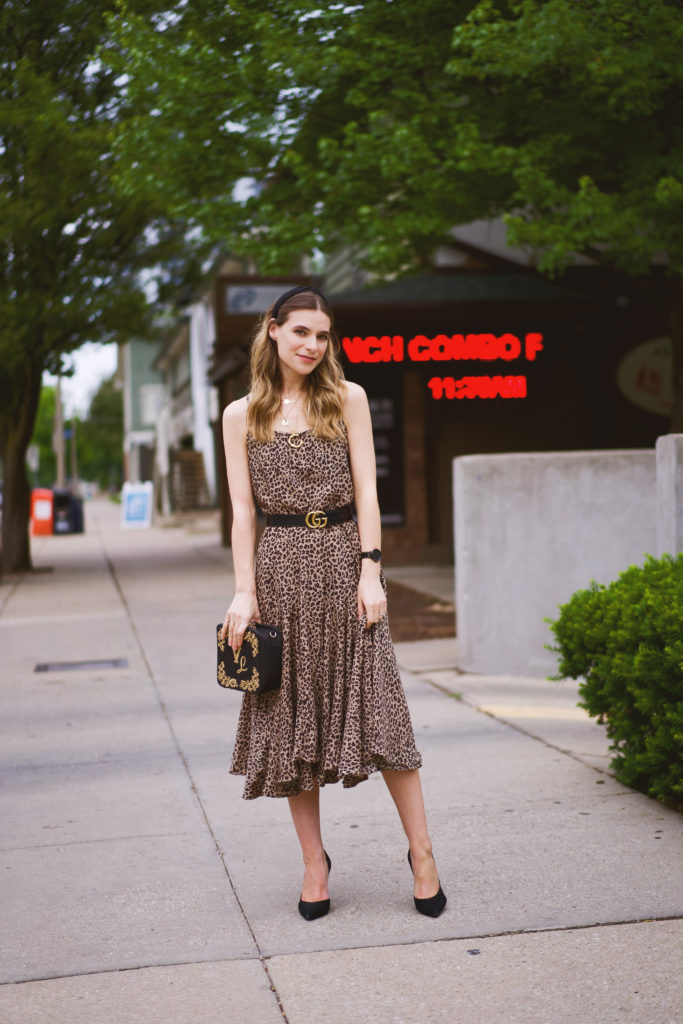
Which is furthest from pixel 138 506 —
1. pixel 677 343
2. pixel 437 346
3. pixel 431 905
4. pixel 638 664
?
pixel 431 905

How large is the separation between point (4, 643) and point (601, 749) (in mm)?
6307

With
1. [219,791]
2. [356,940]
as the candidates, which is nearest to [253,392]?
[356,940]

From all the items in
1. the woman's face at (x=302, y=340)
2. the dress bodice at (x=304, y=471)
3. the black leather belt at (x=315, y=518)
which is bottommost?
the black leather belt at (x=315, y=518)

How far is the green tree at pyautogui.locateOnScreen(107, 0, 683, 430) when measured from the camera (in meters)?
7.60

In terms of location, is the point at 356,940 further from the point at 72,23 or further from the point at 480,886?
the point at 72,23

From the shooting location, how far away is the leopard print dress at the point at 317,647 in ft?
12.6

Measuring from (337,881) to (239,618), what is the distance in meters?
1.09

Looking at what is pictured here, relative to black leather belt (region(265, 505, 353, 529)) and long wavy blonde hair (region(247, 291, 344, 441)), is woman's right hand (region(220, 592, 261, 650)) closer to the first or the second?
black leather belt (region(265, 505, 353, 529))

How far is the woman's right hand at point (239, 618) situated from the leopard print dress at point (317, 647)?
51 mm

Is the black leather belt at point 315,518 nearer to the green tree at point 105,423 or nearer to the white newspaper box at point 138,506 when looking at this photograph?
the white newspaper box at point 138,506

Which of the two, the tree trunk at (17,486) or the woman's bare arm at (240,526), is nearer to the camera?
the woman's bare arm at (240,526)

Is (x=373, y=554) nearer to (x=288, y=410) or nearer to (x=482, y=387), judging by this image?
(x=288, y=410)

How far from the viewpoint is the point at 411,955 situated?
360 cm

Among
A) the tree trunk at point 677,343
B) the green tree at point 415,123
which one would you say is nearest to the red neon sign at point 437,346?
the green tree at point 415,123
